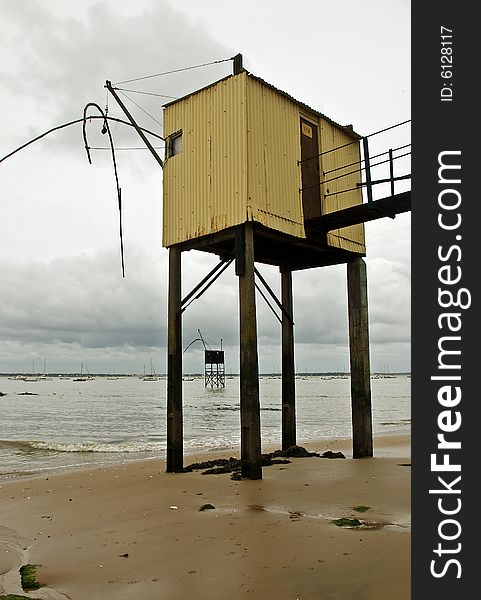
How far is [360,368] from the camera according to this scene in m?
14.8

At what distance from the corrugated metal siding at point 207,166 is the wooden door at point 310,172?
2.12 metres

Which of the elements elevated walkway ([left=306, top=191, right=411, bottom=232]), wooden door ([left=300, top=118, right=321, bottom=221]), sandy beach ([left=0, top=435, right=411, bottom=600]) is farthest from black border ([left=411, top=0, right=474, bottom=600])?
wooden door ([left=300, top=118, right=321, bottom=221])

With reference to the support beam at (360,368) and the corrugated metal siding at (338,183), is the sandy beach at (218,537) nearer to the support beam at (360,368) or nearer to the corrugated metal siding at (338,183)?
the support beam at (360,368)

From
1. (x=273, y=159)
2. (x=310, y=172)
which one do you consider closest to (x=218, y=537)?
(x=273, y=159)

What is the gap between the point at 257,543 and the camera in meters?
7.03

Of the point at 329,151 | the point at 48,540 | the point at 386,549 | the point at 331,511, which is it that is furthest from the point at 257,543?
the point at 329,151

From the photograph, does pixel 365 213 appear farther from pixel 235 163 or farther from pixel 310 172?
pixel 235 163

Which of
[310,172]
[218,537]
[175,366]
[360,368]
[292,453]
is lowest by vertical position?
[292,453]

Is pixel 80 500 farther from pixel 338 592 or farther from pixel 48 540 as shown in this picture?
pixel 338 592

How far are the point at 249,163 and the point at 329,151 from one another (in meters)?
2.82

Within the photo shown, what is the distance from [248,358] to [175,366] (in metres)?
2.32

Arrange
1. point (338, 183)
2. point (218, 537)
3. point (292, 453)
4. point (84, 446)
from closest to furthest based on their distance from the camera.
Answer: point (218, 537) < point (338, 183) < point (292, 453) < point (84, 446)

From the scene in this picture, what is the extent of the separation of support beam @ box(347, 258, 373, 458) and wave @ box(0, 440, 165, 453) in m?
12.1

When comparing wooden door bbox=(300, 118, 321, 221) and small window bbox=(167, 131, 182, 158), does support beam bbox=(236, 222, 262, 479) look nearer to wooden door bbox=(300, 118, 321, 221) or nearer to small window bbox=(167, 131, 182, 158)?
wooden door bbox=(300, 118, 321, 221)
